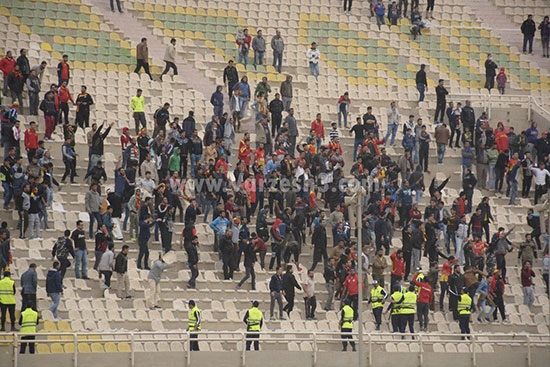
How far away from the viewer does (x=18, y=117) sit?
39.0 m

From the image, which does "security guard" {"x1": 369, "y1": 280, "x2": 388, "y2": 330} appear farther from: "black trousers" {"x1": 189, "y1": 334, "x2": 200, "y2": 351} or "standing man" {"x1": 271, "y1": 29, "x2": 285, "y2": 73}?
"standing man" {"x1": 271, "y1": 29, "x2": 285, "y2": 73}

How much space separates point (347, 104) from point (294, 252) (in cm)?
822

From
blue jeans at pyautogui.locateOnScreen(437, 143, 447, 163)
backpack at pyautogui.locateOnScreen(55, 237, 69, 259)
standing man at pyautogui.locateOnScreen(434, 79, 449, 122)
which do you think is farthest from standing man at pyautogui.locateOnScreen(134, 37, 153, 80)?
backpack at pyautogui.locateOnScreen(55, 237, 69, 259)

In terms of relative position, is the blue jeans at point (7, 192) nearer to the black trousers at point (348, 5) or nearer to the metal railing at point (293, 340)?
the metal railing at point (293, 340)

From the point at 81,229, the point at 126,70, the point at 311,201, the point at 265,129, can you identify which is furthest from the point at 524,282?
the point at 126,70

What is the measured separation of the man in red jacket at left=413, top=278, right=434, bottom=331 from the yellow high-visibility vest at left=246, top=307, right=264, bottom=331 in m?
4.45

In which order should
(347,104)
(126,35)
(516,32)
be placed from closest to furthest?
(347,104), (126,35), (516,32)

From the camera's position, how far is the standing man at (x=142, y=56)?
4212 centimetres

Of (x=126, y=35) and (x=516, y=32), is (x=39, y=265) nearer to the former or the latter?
(x=126, y=35)

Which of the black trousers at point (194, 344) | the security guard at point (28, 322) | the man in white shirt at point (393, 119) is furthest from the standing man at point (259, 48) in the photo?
the security guard at point (28, 322)

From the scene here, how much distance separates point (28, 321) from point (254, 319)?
16.6 feet

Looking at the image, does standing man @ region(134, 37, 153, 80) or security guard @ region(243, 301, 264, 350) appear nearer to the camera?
security guard @ region(243, 301, 264, 350)

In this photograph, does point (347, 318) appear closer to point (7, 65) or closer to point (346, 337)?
point (346, 337)

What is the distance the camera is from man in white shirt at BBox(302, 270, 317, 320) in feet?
108
